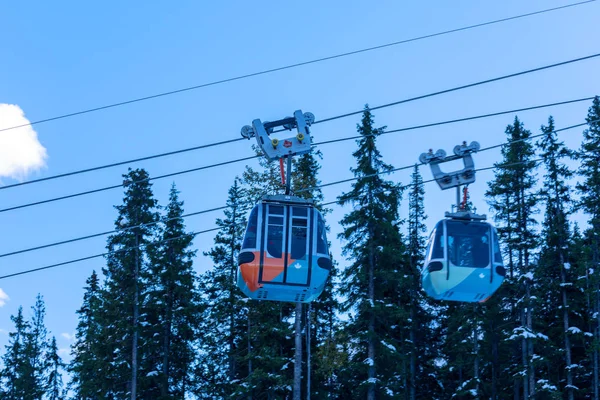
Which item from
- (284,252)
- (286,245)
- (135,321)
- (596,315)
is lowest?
(284,252)

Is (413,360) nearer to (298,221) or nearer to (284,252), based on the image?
(298,221)

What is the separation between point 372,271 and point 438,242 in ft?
80.2

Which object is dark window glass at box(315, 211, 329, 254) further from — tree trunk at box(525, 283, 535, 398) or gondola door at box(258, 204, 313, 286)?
tree trunk at box(525, 283, 535, 398)

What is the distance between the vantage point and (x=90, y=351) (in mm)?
59750

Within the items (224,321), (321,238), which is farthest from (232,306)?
(321,238)

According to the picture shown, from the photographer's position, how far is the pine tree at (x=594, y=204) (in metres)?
47.4

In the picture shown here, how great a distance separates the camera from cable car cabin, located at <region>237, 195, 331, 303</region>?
18641 millimetres

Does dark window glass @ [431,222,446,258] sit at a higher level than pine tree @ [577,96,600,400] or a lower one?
lower

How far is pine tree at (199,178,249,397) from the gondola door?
31.5 metres

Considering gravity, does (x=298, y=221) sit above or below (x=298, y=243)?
above

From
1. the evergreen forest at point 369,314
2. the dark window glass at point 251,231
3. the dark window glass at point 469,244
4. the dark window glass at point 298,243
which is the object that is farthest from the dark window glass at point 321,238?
the evergreen forest at point 369,314

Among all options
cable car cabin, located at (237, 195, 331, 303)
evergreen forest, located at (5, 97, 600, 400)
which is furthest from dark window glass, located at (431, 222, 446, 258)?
evergreen forest, located at (5, 97, 600, 400)

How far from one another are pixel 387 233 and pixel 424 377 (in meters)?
18.8

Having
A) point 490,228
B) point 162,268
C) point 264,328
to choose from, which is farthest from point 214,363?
point 490,228
